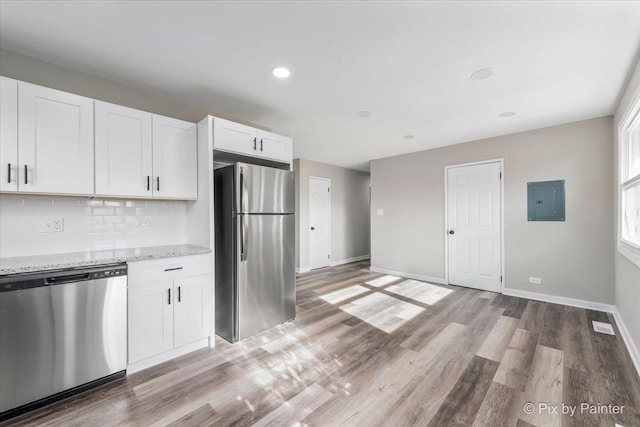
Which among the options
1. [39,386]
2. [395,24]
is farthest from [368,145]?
[39,386]

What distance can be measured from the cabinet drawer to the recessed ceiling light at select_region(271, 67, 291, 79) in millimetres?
1772

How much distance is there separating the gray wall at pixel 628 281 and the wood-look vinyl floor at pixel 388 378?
26 centimetres

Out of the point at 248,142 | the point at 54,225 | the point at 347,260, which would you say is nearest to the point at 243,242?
the point at 248,142

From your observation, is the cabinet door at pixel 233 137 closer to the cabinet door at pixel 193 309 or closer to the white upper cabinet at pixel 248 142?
the white upper cabinet at pixel 248 142

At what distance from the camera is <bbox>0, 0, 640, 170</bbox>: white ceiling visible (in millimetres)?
1657

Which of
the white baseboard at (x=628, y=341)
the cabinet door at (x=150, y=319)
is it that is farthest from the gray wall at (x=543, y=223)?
the cabinet door at (x=150, y=319)

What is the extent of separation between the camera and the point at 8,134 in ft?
6.01

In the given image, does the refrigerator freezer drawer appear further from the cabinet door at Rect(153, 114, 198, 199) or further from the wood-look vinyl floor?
the cabinet door at Rect(153, 114, 198, 199)

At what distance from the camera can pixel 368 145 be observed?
4.70 metres

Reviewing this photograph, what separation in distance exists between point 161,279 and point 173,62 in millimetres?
1792

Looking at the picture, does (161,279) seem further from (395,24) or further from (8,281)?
(395,24)

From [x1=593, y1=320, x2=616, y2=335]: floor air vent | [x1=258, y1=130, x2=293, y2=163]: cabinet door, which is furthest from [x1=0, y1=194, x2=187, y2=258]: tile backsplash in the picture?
[x1=593, y1=320, x2=616, y2=335]: floor air vent

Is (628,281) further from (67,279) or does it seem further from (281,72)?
(67,279)

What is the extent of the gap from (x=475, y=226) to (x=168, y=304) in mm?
4444
